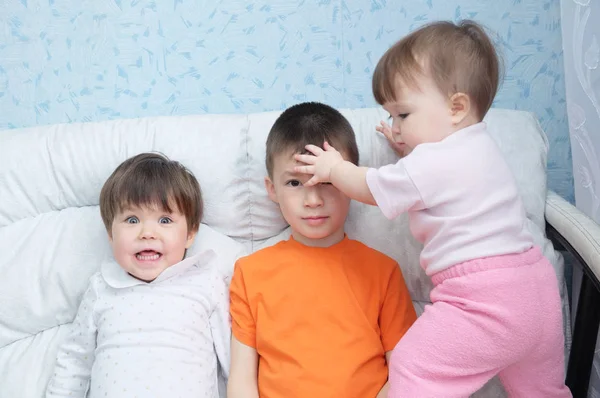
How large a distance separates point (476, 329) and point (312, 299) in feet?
1.20

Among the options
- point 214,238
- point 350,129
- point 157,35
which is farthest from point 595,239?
point 157,35

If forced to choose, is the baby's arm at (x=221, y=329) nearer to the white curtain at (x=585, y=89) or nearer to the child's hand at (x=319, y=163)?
the child's hand at (x=319, y=163)

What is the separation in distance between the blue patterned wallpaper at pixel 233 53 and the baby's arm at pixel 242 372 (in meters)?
0.76

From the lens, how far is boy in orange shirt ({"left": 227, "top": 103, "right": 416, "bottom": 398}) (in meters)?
1.21

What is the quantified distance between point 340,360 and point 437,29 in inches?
28.4

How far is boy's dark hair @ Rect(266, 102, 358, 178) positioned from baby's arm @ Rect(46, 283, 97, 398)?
1.80ft

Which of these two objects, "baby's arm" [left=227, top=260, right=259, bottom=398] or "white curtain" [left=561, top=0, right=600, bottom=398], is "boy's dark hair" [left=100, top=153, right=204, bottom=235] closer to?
"baby's arm" [left=227, top=260, right=259, bottom=398]

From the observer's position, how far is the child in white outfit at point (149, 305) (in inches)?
48.1

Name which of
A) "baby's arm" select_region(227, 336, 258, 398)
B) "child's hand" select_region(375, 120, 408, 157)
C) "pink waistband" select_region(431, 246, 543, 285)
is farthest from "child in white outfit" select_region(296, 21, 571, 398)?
"baby's arm" select_region(227, 336, 258, 398)

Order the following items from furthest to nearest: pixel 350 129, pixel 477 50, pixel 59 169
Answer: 1. pixel 59 169
2. pixel 350 129
3. pixel 477 50

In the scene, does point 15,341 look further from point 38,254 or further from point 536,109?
point 536,109

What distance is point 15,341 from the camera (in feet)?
4.60

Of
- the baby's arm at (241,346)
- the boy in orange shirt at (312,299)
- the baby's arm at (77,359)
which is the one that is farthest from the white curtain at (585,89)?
the baby's arm at (77,359)

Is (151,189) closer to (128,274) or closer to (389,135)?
(128,274)
